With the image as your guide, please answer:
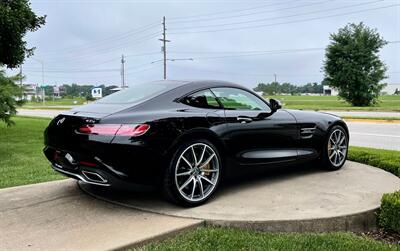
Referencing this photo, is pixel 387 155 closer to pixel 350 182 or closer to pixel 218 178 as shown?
pixel 350 182

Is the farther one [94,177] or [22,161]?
[22,161]

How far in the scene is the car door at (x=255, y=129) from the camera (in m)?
4.75

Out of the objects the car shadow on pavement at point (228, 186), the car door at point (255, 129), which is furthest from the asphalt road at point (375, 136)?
the car door at point (255, 129)

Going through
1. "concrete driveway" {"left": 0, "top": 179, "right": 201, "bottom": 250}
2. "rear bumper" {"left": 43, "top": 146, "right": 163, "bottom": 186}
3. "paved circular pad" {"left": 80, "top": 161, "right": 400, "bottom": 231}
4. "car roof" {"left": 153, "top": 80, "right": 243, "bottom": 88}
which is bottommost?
"concrete driveway" {"left": 0, "top": 179, "right": 201, "bottom": 250}

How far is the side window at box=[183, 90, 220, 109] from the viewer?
457cm

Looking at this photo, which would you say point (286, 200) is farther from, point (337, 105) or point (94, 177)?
point (337, 105)

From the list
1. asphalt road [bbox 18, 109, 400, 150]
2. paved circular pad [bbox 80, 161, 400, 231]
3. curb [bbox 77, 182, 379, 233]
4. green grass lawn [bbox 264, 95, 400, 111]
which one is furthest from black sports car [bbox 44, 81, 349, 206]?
green grass lawn [bbox 264, 95, 400, 111]

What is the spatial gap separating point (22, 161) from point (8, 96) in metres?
3.43

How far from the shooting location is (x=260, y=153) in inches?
197

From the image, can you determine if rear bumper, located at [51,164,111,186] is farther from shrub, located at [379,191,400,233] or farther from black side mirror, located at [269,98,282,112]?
shrub, located at [379,191,400,233]

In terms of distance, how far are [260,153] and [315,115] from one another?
4.47 ft

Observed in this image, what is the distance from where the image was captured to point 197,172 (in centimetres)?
438

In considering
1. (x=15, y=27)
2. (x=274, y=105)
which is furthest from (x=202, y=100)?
(x=15, y=27)

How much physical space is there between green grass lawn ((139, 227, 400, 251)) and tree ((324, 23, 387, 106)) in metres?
34.7
